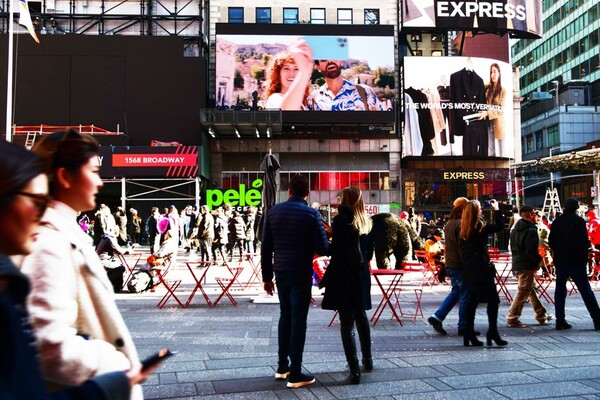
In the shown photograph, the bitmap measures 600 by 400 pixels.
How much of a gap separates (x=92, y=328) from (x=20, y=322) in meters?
0.79

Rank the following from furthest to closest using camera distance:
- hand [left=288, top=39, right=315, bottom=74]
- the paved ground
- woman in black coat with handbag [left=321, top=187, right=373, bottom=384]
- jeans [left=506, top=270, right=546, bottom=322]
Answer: hand [left=288, top=39, right=315, bottom=74], jeans [left=506, top=270, right=546, bottom=322], woman in black coat with handbag [left=321, top=187, right=373, bottom=384], the paved ground

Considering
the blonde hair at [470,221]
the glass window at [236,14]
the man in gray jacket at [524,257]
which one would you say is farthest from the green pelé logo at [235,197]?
the blonde hair at [470,221]

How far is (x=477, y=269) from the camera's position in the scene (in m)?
7.14

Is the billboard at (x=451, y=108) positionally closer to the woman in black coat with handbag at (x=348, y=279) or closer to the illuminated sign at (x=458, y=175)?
the illuminated sign at (x=458, y=175)

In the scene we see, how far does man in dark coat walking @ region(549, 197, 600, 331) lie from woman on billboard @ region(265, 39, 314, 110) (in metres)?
34.2

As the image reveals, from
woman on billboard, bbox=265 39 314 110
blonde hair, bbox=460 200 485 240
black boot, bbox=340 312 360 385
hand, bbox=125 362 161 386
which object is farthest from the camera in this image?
woman on billboard, bbox=265 39 314 110

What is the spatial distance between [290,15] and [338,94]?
318 inches

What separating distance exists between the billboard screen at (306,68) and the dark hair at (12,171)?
40340 mm

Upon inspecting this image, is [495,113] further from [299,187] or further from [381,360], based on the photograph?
[299,187]

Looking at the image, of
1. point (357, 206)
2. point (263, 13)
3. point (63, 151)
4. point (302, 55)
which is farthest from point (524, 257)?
point (263, 13)

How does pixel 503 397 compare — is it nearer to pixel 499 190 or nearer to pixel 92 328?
pixel 92 328

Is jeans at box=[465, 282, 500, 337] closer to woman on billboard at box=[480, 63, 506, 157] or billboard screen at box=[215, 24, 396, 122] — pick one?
Result: billboard screen at box=[215, 24, 396, 122]

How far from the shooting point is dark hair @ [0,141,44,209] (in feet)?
4.32

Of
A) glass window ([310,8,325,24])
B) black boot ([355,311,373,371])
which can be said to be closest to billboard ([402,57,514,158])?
glass window ([310,8,325,24])
